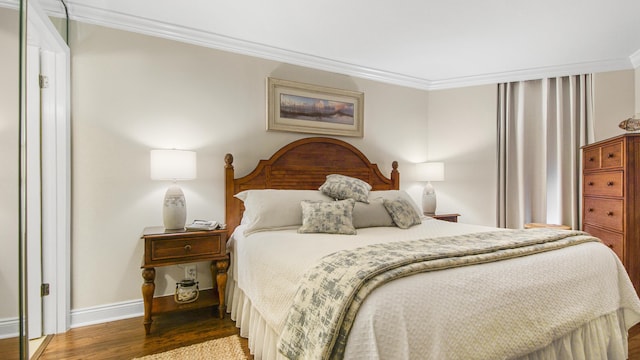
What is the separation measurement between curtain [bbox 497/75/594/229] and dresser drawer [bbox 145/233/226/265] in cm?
329

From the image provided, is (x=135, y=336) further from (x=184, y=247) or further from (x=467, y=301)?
(x=467, y=301)

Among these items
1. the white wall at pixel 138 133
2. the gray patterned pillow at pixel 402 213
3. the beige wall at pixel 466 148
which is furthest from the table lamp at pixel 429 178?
the white wall at pixel 138 133

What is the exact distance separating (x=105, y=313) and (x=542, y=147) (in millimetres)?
4613

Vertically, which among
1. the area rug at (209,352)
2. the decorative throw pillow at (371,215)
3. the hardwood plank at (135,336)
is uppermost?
the decorative throw pillow at (371,215)

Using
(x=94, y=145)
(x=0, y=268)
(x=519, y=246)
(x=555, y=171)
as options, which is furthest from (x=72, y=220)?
(x=555, y=171)

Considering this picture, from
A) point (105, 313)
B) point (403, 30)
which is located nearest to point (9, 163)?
point (105, 313)

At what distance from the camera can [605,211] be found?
2.95 m

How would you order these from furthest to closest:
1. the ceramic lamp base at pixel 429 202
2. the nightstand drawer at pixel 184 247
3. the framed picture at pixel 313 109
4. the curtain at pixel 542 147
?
the ceramic lamp base at pixel 429 202 → the curtain at pixel 542 147 → the framed picture at pixel 313 109 → the nightstand drawer at pixel 184 247

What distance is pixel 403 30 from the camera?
281cm

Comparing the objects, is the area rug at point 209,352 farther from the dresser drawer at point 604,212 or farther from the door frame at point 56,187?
the dresser drawer at point 604,212

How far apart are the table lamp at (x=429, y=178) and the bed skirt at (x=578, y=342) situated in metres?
1.97

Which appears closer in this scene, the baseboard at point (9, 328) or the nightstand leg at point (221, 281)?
the baseboard at point (9, 328)

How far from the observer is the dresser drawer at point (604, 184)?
2.77 metres

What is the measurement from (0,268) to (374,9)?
259cm
